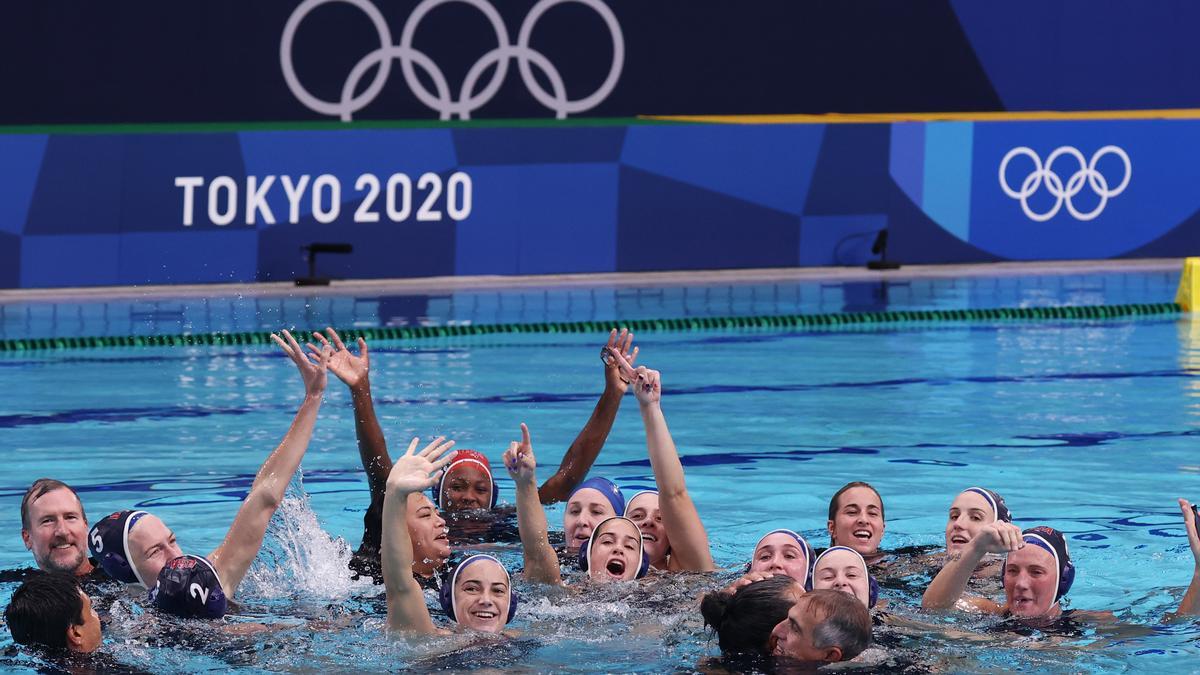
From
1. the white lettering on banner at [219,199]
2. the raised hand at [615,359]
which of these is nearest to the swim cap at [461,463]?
the raised hand at [615,359]

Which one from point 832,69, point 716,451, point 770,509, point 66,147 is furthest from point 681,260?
point 770,509

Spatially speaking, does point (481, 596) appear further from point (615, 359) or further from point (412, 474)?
point (615, 359)

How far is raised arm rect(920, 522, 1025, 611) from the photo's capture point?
507 centimetres

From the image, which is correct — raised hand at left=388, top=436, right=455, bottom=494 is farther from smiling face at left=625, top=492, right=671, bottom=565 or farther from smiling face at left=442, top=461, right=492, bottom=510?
smiling face at left=442, top=461, right=492, bottom=510

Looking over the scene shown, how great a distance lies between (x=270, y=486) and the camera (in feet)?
18.2

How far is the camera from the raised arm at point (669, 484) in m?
5.87

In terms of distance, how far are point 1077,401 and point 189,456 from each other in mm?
4980

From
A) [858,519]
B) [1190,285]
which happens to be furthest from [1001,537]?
[1190,285]

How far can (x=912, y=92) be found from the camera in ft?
56.7

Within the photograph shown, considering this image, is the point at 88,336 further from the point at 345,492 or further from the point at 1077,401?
the point at 1077,401

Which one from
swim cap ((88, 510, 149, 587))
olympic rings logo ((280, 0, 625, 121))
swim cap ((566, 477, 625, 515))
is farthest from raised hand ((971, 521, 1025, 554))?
olympic rings logo ((280, 0, 625, 121))

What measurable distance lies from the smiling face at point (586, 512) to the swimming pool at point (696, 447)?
0.48m

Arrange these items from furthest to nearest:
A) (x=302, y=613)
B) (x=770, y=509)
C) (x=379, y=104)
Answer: (x=379, y=104) < (x=770, y=509) < (x=302, y=613)

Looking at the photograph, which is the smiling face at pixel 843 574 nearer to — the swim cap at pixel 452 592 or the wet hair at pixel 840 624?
the wet hair at pixel 840 624
